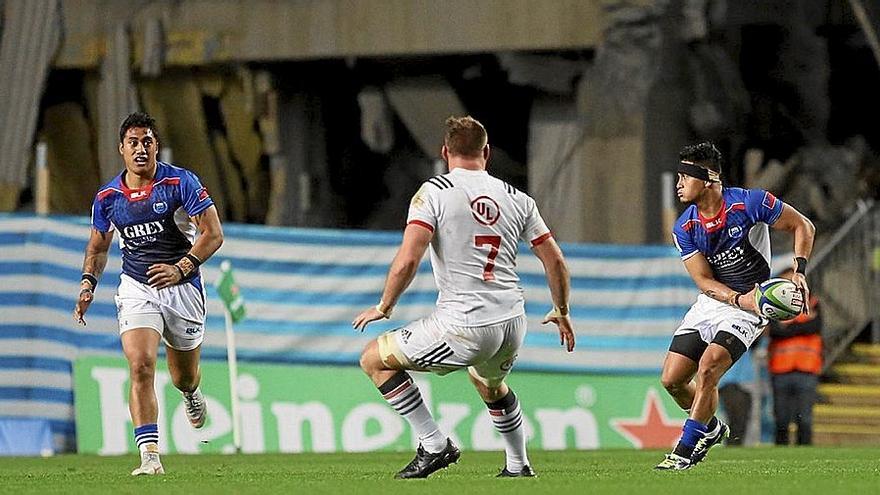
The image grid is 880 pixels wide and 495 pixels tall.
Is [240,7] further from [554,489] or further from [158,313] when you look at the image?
[554,489]

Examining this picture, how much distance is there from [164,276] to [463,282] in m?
2.51

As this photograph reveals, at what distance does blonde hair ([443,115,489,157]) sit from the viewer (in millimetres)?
12312

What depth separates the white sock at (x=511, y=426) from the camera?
1282 cm

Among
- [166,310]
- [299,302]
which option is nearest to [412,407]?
[166,310]

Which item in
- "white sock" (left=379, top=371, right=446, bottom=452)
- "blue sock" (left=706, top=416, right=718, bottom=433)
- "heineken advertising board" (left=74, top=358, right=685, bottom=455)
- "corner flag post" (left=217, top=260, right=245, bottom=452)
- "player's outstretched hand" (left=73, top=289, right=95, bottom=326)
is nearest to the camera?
"white sock" (left=379, top=371, right=446, bottom=452)

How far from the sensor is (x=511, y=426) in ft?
42.2

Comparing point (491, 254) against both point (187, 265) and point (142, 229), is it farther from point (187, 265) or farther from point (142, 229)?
point (142, 229)

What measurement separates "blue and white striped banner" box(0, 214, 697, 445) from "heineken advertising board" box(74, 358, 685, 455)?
21 centimetres

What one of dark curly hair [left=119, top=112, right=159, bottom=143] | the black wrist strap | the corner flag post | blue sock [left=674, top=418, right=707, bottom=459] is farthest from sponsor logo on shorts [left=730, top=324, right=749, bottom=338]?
the corner flag post

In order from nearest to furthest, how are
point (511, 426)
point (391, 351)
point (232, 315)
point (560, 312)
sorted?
point (391, 351), point (560, 312), point (511, 426), point (232, 315)

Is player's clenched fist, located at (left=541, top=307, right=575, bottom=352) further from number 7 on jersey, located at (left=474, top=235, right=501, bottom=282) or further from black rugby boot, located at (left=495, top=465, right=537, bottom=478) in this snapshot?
black rugby boot, located at (left=495, top=465, right=537, bottom=478)

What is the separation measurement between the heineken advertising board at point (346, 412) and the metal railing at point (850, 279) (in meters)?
4.85

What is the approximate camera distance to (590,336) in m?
23.0

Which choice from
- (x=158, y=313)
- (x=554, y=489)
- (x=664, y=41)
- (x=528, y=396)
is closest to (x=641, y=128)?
(x=664, y=41)
